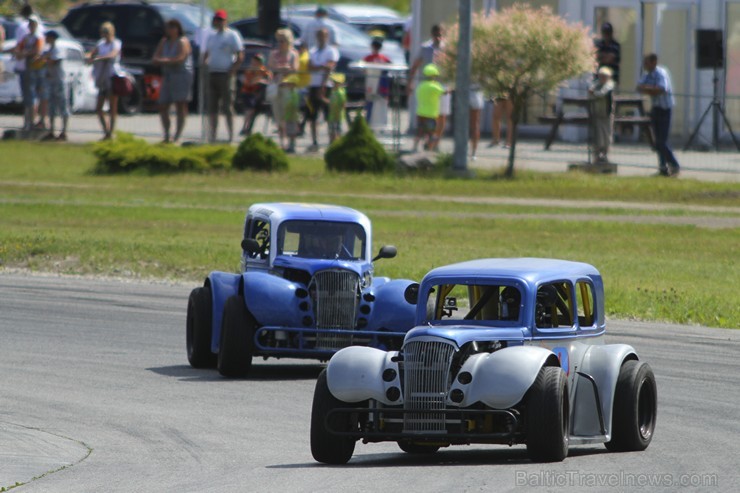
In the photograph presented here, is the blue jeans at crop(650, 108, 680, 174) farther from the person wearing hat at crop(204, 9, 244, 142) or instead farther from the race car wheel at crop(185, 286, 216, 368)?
the race car wheel at crop(185, 286, 216, 368)

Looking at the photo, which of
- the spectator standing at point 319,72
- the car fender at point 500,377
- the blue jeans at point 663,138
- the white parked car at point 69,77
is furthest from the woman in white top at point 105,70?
the car fender at point 500,377

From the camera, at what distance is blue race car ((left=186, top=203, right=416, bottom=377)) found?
505 inches

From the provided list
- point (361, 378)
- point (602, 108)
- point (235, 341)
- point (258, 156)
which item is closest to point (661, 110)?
point (602, 108)

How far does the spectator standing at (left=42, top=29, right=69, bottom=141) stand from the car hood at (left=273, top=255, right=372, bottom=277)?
18369mm

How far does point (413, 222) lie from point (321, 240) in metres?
9.28

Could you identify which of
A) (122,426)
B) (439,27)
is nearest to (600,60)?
(439,27)

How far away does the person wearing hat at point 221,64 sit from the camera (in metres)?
30.0

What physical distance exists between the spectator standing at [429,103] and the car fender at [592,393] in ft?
64.1

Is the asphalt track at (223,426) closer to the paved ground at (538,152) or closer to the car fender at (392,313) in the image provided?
the car fender at (392,313)

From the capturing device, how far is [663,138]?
1071 inches

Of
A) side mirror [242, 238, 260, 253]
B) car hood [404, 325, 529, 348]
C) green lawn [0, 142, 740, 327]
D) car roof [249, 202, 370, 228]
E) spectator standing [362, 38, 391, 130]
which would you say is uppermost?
spectator standing [362, 38, 391, 130]

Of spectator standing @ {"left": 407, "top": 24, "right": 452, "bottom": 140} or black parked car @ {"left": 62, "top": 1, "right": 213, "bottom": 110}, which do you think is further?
black parked car @ {"left": 62, "top": 1, "right": 213, "bottom": 110}

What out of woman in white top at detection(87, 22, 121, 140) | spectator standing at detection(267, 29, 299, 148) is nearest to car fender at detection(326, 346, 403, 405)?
spectator standing at detection(267, 29, 299, 148)

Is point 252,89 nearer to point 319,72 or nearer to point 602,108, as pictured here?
point 319,72
